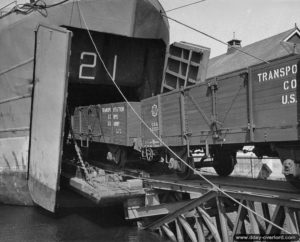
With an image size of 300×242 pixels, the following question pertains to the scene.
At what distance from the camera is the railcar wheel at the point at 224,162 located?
10461 millimetres

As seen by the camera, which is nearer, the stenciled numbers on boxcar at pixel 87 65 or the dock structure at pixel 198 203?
the dock structure at pixel 198 203

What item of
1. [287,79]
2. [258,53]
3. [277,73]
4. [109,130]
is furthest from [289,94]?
[258,53]

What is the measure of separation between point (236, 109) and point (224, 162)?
11.5ft

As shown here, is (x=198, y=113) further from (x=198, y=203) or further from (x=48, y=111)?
(x=48, y=111)

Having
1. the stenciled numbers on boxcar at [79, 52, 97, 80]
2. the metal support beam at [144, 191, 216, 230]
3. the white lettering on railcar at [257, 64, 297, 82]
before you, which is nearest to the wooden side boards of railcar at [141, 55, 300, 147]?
the white lettering on railcar at [257, 64, 297, 82]

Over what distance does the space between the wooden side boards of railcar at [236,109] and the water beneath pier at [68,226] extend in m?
2.35

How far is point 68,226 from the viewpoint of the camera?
34.6ft

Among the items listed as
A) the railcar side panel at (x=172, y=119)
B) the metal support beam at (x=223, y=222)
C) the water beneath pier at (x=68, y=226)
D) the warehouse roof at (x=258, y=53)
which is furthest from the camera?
the warehouse roof at (x=258, y=53)

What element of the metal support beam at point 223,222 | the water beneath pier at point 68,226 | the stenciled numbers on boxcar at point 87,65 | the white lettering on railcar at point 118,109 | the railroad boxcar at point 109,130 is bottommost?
the water beneath pier at point 68,226

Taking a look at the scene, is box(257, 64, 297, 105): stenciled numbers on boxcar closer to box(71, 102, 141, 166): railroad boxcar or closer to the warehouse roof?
box(71, 102, 141, 166): railroad boxcar

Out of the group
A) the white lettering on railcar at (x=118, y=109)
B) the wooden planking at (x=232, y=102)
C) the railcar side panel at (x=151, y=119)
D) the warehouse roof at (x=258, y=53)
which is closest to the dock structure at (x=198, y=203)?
the railcar side panel at (x=151, y=119)

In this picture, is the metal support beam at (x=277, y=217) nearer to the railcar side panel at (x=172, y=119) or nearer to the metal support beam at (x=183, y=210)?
the metal support beam at (x=183, y=210)

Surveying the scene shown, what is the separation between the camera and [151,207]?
9.29 meters

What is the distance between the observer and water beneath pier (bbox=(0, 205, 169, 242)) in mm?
9281
